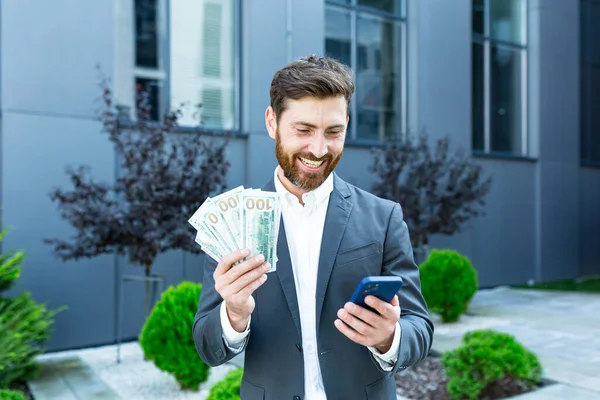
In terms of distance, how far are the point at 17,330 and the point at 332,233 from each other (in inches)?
180

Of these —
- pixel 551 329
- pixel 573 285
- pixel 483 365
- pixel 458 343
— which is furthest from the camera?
pixel 573 285

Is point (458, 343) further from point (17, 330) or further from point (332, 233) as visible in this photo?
point (332, 233)

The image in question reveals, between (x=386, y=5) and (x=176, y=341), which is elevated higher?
(x=386, y=5)

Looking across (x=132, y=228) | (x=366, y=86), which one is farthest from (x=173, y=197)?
(x=366, y=86)

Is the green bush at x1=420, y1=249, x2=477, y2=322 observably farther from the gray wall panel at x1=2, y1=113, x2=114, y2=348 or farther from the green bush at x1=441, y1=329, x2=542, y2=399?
the gray wall panel at x1=2, y1=113, x2=114, y2=348

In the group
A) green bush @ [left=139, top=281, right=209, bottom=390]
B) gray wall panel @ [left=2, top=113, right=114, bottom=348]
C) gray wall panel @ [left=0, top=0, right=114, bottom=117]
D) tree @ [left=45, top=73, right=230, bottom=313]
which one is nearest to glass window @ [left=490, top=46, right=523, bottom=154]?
tree @ [left=45, top=73, right=230, bottom=313]

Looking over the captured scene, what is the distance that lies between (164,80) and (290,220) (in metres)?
6.95

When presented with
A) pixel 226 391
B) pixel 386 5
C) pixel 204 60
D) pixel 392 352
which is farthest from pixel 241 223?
pixel 386 5

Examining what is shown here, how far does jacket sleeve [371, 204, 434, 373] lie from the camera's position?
5.67 feet

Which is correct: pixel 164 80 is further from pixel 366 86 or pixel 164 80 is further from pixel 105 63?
pixel 366 86

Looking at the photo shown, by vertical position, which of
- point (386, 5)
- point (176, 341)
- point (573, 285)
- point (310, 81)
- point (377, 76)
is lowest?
point (573, 285)

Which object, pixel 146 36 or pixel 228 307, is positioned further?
pixel 146 36

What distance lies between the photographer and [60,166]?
7.01 metres

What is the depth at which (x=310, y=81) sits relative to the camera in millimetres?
1790
